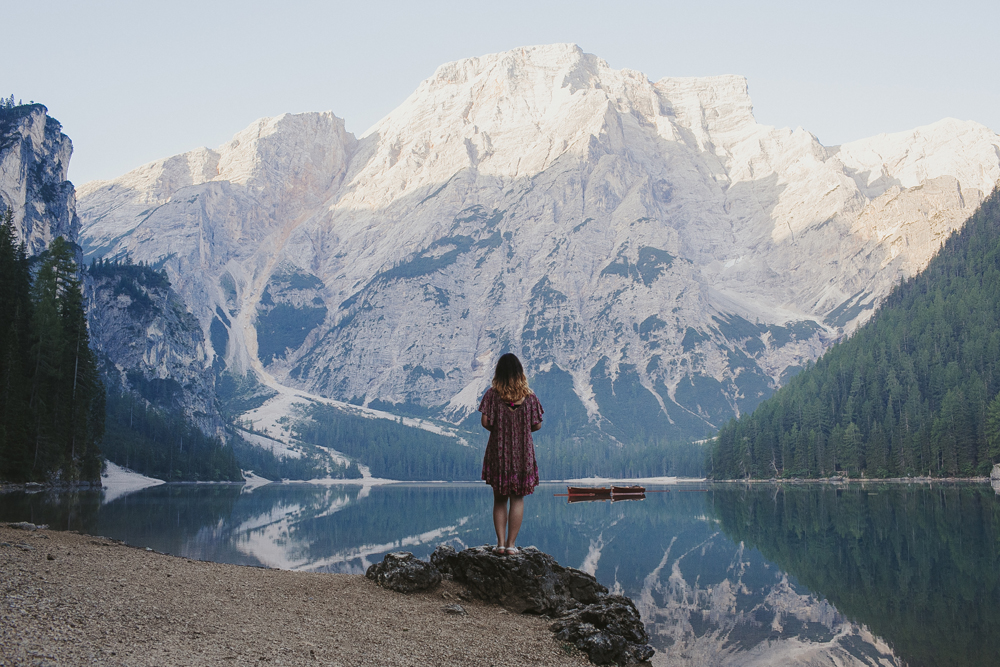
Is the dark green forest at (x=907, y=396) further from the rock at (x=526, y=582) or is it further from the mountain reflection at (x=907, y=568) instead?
the rock at (x=526, y=582)

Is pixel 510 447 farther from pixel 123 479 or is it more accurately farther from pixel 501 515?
pixel 123 479

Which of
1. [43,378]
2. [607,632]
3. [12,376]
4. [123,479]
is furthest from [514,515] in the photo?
[123,479]

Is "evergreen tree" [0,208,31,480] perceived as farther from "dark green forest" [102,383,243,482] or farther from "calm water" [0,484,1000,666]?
"dark green forest" [102,383,243,482]

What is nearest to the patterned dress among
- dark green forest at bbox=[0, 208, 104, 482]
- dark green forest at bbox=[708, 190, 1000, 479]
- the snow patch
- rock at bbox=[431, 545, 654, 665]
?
rock at bbox=[431, 545, 654, 665]

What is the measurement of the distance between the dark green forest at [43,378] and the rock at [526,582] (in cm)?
5776

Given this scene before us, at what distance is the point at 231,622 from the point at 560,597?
7306mm

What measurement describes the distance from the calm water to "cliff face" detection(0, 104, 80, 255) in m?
120

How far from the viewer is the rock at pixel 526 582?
1784 centimetres

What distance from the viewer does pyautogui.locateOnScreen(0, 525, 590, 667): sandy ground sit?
11.8 m

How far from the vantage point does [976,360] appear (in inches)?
5271

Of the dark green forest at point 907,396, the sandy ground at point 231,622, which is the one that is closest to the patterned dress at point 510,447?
the sandy ground at point 231,622

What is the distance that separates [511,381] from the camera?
18141 mm

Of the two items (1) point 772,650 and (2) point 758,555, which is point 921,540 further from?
(1) point 772,650

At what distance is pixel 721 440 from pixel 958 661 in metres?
159
